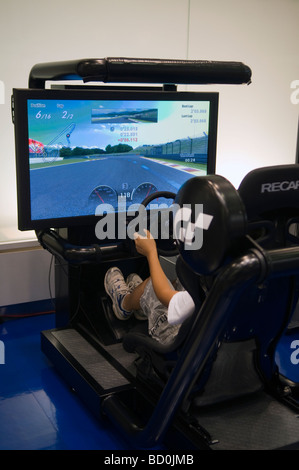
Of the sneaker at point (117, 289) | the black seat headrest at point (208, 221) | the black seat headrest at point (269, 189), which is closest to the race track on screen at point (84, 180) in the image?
the sneaker at point (117, 289)

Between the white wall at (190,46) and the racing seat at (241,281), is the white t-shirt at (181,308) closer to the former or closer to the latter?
the racing seat at (241,281)

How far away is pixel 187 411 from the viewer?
2441mm

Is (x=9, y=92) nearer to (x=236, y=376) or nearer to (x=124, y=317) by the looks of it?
(x=124, y=317)

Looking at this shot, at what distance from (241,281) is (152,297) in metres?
1.13

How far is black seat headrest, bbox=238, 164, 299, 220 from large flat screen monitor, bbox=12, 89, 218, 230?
1308 millimetres

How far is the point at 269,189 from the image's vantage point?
1970 mm

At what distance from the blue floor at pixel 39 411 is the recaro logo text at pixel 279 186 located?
1396 millimetres

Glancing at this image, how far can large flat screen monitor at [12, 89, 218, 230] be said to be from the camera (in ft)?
9.57

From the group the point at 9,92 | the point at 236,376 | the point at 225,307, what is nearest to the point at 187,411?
the point at 236,376

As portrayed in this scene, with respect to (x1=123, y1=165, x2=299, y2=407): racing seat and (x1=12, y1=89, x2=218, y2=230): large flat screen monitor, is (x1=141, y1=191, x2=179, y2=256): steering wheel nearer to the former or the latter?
(x1=12, y1=89, x2=218, y2=230): large flat screen monitor

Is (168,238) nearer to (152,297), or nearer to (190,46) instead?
(152,297)

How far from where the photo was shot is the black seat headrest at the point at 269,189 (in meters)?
1.95

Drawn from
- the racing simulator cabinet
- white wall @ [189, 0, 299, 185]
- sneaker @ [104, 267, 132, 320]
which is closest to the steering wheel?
the racing simulator cabinet

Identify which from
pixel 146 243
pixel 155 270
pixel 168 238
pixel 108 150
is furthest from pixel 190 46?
pixel 155 270
